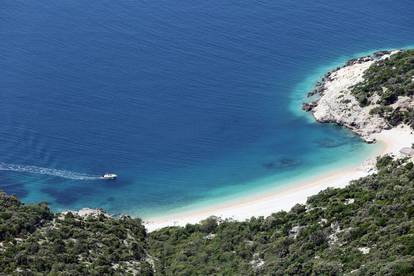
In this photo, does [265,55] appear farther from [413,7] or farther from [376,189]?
[376,189]

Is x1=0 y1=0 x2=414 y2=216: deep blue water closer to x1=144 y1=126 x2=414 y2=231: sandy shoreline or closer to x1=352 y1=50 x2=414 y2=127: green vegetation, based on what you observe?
x1=144 y1=126 x2=414 y2=231: sandy shoreline

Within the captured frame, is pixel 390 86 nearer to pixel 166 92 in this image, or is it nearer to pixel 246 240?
pixel 166 92

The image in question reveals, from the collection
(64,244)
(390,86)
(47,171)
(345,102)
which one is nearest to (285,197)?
(345,102)

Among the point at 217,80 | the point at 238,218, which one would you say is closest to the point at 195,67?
the point at 217,80

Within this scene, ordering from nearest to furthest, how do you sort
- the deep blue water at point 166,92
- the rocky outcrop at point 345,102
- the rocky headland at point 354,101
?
1. the deep blue water at point 166,92
2. the rocky headland at point 354,101
3. the rocky outcrop at point 345,102

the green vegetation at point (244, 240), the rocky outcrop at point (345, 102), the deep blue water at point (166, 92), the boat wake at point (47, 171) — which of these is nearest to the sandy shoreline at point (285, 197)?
the deep blue water at point (166, 92)

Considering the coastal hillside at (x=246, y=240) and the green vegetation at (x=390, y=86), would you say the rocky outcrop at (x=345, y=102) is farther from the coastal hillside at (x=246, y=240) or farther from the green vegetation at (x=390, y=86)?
the coastal hillside at (x=246, y=240)

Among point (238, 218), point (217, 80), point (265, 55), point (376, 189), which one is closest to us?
point (376, 189)
